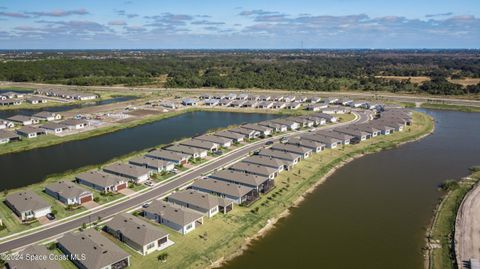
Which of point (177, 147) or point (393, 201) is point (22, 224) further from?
point (393, 201)

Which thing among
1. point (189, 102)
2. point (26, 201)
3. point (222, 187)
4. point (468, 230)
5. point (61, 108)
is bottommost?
point (468, 230)

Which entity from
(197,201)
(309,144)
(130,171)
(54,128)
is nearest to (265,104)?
(309,144)

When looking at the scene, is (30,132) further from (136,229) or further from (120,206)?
(136,229)

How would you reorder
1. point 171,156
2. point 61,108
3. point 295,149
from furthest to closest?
1. point 61,108
2. point 295,149
3. point 171,156

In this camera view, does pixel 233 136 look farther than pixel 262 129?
No

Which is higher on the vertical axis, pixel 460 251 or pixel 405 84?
pixel 405 84

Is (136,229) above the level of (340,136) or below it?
below

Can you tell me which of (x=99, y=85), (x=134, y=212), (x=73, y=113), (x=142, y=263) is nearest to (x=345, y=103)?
(x=73, y=113)

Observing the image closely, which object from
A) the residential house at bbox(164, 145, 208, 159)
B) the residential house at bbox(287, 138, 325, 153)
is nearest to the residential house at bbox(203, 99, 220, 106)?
the residential house at bbox(287, 138, 325, 153)
